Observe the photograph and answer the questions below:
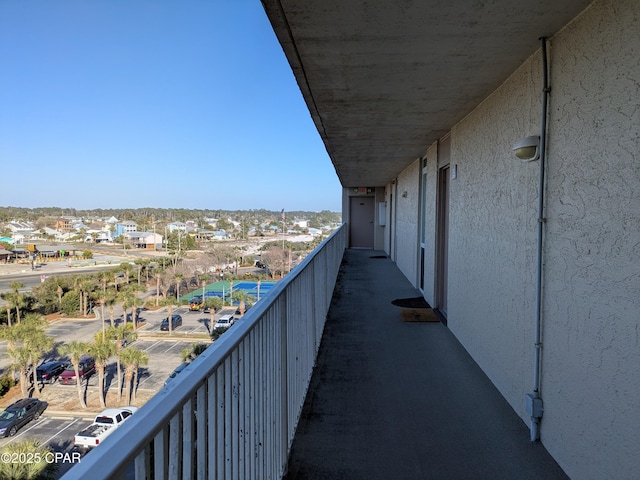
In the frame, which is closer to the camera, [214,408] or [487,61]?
[214,408]

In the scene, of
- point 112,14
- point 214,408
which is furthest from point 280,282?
point 112,14

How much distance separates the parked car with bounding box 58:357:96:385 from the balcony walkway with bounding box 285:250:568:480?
1555 centimetres

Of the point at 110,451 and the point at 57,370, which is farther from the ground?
the point at 110,451

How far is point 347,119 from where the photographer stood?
4.18 m

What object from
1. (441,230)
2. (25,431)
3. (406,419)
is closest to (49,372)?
(25,431)

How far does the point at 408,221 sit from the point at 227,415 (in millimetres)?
7461

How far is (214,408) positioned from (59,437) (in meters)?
14.1

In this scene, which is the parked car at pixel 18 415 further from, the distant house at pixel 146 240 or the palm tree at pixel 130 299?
the distant house at pixel 146 240

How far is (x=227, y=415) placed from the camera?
1.09 meters

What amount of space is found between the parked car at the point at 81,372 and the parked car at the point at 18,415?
9.44ft

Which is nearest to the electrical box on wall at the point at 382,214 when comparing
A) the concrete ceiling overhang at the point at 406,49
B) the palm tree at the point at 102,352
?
the concrete ceiling overhang at the point at 406,49

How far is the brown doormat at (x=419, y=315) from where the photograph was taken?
15.8 feet

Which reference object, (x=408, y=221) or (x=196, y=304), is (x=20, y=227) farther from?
(x=408, y=221)

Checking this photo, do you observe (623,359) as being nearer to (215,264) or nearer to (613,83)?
(613,83)
